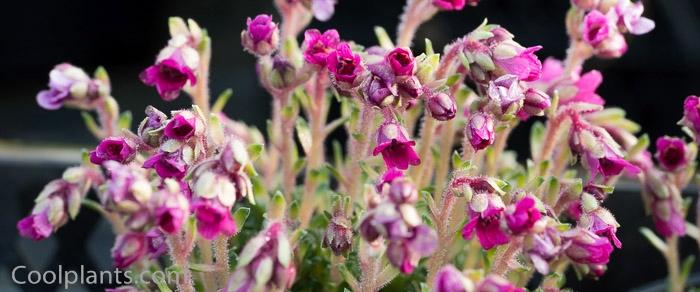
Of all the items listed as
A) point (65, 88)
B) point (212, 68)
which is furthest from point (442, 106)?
point (212, 68)

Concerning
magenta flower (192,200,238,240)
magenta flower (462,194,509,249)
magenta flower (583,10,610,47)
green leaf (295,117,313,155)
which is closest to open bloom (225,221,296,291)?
magenta flower (192,200,238,240)

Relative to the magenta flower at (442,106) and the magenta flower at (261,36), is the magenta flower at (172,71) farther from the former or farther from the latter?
the magenta flower at (442,106)

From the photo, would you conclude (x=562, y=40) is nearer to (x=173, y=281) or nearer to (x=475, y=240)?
(x=475, y=240)

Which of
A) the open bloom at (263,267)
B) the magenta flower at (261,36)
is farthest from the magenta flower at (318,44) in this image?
the open bloom at (263,267)

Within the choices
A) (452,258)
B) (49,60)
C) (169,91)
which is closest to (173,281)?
(169,91)

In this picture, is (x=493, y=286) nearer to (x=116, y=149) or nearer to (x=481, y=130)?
(x=481, y=130)

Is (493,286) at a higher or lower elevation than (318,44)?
lower
